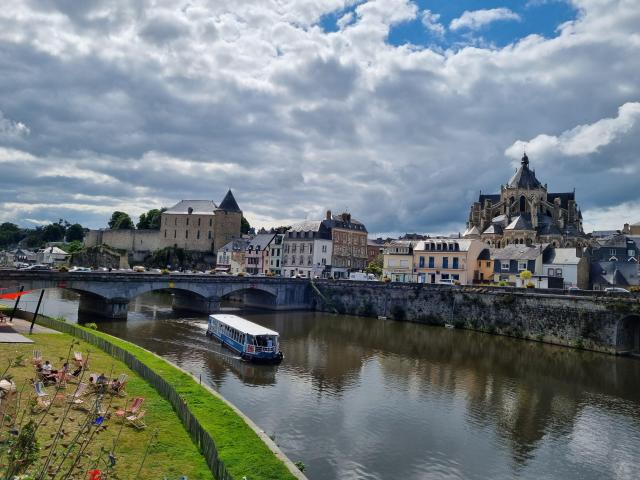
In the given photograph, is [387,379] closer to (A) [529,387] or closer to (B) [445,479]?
(A) [529,387]

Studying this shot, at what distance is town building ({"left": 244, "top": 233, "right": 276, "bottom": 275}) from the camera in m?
87.8

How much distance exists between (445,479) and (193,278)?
139ft

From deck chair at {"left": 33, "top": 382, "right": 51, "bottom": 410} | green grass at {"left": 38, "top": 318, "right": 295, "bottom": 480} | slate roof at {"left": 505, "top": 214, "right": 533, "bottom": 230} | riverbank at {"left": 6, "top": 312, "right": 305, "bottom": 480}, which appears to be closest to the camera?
green grass at {"left": 38, "top": 318, "right": 295, "bottom": 480}

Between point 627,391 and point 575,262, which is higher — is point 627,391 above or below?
below

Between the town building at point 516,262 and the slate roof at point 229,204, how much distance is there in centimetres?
5817

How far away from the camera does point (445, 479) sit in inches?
655

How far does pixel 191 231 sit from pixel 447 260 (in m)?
61.0

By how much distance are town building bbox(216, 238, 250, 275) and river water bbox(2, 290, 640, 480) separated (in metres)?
47.6

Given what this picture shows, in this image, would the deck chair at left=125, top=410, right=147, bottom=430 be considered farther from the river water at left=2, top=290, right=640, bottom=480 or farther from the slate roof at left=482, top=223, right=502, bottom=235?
the slate roof at left=482, top=223, right=502, bottom=235

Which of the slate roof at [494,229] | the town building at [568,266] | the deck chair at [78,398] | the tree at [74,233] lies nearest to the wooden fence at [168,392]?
the deck chair at [78,398]

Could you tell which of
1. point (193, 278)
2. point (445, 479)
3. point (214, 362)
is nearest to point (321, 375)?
point (214, 362)

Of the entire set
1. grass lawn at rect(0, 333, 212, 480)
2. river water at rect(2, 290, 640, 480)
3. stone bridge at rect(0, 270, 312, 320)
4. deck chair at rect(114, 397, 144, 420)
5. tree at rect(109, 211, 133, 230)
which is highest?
tree at rect(109, 211, 133, 230)

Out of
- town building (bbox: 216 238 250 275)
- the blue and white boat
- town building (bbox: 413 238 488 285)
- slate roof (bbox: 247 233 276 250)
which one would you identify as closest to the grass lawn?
the blue and white boat

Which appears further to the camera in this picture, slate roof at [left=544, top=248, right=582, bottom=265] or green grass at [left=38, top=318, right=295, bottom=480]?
slate roof at [left=544, top=248, right=582, bottom=265]
